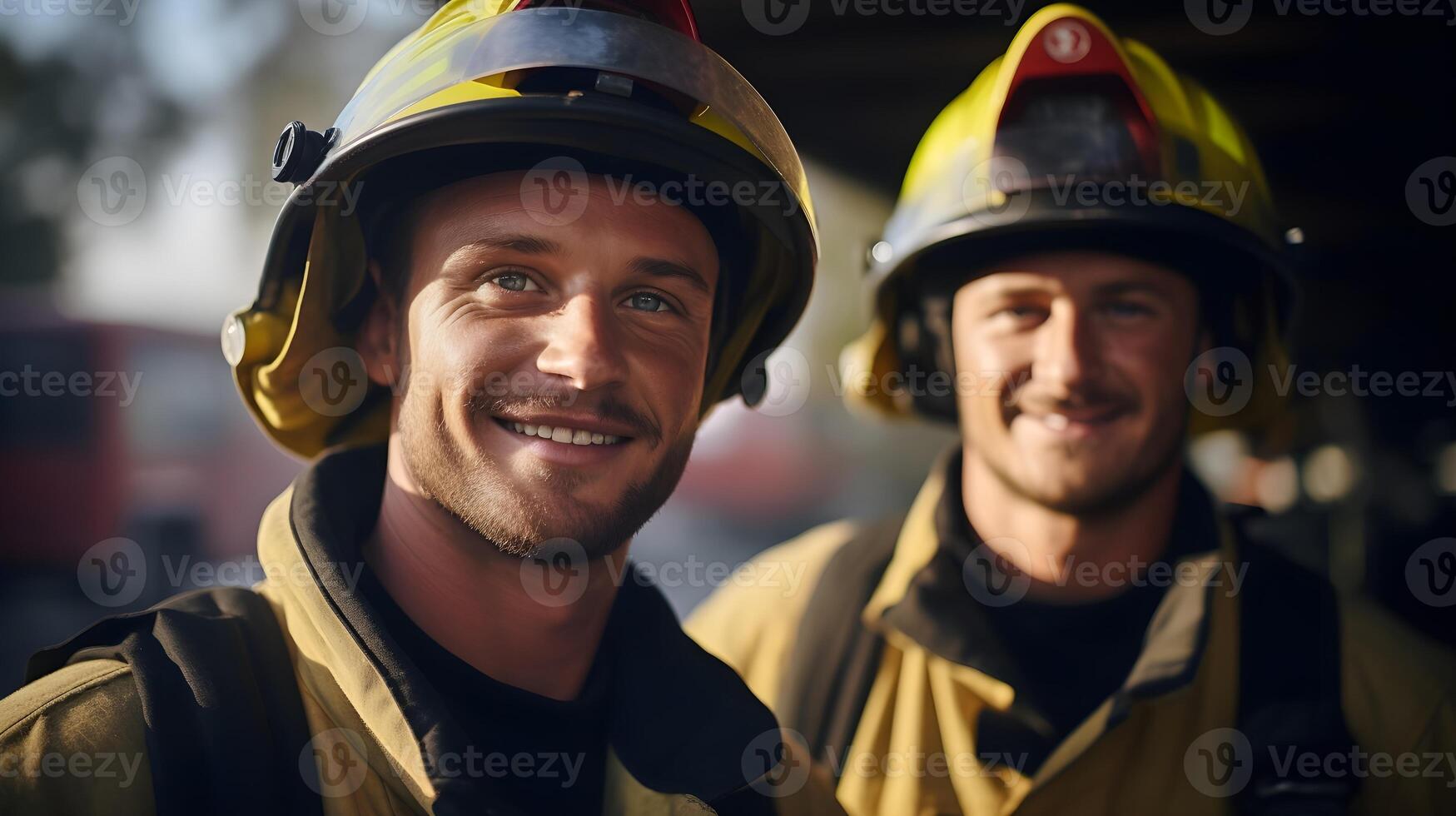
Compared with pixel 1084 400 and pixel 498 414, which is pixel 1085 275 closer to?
pixel 1084 400

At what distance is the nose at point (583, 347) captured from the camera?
5.84 ft

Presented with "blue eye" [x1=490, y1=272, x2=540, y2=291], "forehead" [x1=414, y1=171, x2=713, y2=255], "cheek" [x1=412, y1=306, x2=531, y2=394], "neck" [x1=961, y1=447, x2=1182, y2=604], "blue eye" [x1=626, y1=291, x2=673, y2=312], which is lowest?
"neck" [x1=961, y1=447, x2=1182, y2=604]

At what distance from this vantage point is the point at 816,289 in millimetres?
2729

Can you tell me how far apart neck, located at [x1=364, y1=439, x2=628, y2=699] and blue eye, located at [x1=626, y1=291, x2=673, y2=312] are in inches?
21.2

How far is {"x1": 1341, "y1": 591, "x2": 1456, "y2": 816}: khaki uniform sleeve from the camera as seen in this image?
7.73 feet

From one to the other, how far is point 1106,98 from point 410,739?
2332 mm

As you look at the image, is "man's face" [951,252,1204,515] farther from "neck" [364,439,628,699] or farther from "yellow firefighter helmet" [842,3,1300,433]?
"neck" [364,439,628,699]

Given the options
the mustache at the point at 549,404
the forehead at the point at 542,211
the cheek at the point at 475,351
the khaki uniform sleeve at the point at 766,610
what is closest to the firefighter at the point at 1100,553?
the khaki uniform sleeve at the point at 766,610

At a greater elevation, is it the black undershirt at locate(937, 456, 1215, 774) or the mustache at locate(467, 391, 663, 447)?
the mustache at locate(467, 391, 663, 447)

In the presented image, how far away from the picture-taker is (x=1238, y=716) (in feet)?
8.04

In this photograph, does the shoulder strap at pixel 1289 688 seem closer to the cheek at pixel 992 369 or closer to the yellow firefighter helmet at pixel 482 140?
the cheek at pixel 992 369

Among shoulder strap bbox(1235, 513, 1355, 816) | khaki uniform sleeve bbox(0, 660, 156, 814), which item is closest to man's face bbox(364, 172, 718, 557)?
khaki uniform sleeve bbox(0, 660, 156, 814)

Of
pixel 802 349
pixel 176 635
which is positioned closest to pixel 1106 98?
pixel 176 635

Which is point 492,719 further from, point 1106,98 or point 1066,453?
point 1106,98
